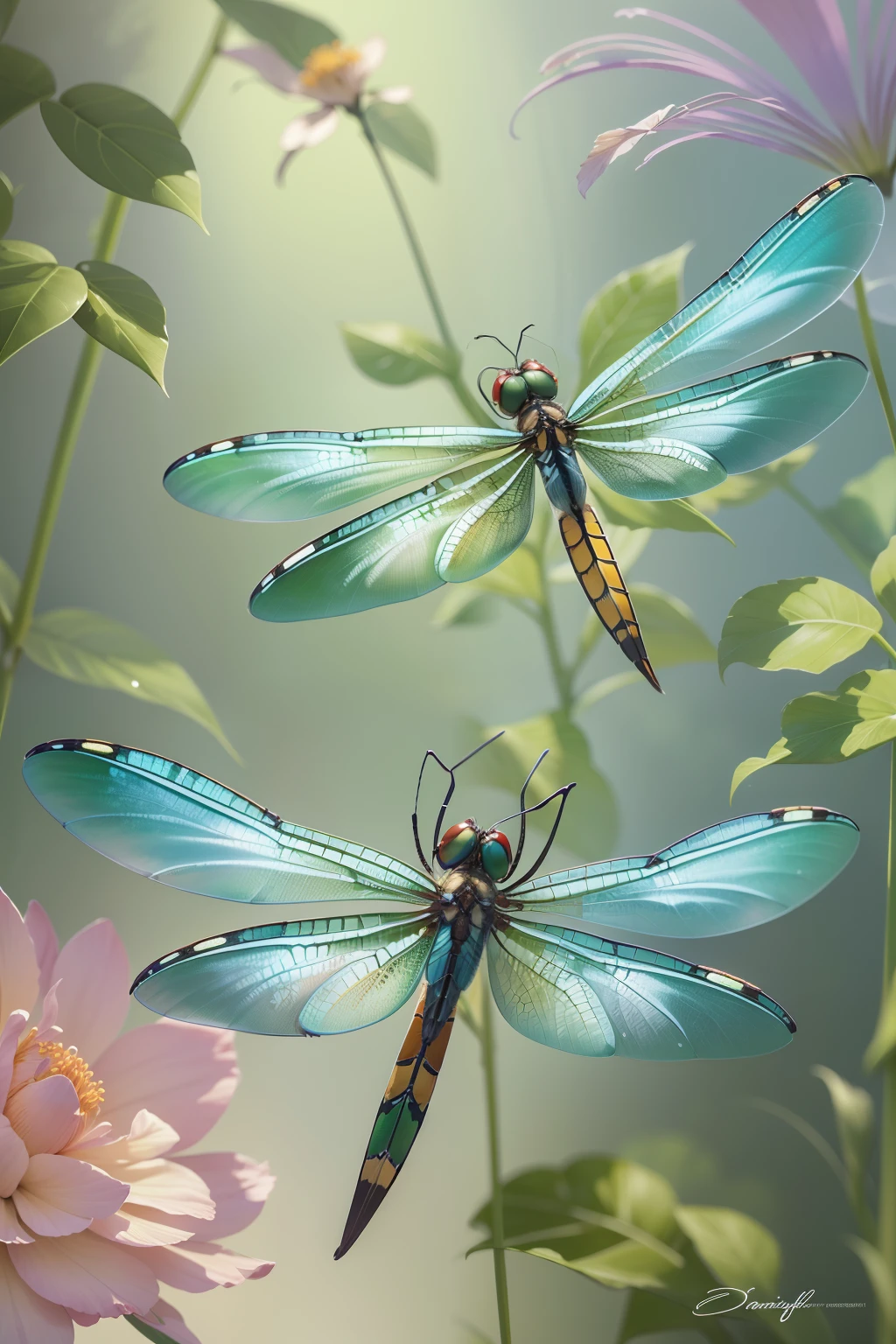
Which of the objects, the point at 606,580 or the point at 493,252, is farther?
the point at 493,252

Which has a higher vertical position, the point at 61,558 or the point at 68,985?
the point at 61,558

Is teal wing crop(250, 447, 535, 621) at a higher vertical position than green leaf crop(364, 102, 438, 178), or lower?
lower

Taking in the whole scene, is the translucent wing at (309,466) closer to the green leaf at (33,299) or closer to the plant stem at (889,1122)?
the green leaf at (33,299)

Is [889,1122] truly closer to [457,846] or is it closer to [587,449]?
[457,846]

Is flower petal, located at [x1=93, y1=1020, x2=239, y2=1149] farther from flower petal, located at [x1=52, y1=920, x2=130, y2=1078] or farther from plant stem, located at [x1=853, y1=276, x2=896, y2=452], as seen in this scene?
plant stem, located at [x1=853, y1=276, x2=896, y2=452]

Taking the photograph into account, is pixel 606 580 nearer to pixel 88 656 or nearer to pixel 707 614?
pixel 707 614

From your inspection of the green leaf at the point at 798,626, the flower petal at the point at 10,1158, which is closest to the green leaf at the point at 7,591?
the flower petal at the point at 10,1158

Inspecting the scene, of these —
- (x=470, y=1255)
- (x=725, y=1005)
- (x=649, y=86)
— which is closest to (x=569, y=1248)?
(x=470, y=1255)

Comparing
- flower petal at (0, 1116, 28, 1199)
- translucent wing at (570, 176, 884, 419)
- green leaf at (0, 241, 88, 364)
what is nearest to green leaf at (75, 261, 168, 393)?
green leaf at (0, 241, 88, 364)
